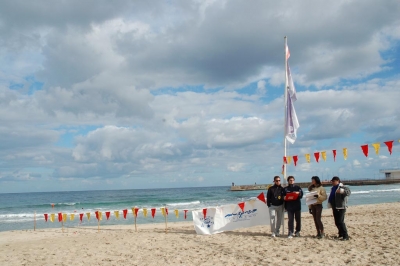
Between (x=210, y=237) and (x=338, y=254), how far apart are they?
405cm

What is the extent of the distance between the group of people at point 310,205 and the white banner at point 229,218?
90 cm

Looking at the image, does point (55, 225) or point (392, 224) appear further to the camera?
point (55, 225)

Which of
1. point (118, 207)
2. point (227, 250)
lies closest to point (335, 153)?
point (227, 250)

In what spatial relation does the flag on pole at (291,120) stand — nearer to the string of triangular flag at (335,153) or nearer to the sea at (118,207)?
the string of triangular flag at (335,153)

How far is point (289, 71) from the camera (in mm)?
12555

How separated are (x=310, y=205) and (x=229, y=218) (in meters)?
2.90

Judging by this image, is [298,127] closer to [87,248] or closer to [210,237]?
[210,237]

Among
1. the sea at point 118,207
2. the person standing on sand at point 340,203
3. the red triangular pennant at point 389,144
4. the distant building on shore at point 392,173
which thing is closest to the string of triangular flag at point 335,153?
the red triangular pennant at point 389,144

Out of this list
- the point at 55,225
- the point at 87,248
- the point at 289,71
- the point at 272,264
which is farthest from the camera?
the point at 55,225

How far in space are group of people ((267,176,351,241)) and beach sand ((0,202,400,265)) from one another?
0.33m

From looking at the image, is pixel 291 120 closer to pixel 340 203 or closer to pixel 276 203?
pixel 276 203

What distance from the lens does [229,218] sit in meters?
11.1

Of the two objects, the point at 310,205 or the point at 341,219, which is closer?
the point at 341,219

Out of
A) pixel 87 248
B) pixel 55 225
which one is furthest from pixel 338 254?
pixel 55 225
